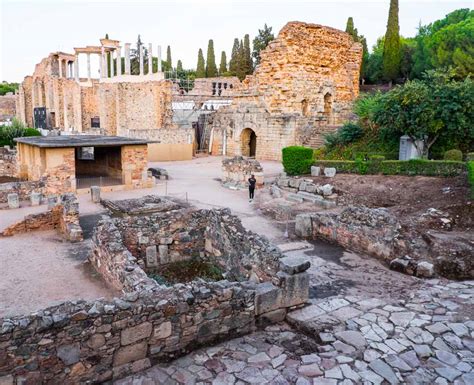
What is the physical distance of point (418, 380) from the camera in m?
5.09

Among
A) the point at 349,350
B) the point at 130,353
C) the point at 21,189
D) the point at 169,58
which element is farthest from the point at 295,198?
the point at 169,58

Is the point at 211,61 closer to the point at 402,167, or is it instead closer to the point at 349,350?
the point at 402,167

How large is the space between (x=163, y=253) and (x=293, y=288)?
3.91 meters

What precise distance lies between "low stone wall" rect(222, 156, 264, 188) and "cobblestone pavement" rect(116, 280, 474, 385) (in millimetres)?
12888

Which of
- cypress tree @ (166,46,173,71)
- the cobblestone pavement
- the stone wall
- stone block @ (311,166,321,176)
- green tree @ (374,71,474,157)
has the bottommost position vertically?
the cobblestone pavement

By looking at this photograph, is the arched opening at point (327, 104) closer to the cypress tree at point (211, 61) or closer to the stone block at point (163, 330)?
the cypress tree at point (211, 61)

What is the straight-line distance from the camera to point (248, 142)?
32.0 m

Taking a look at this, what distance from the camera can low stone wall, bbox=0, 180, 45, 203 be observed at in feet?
55.3

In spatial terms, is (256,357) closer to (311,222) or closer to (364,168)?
(311,222)

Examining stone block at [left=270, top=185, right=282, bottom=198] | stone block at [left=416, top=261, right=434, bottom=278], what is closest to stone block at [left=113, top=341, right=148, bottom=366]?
stone block at [left=416, top=261, right=434, bottom=278]

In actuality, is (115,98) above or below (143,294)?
above

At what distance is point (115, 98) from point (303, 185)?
25702 mm

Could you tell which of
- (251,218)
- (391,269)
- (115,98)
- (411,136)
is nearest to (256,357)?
(391,269)

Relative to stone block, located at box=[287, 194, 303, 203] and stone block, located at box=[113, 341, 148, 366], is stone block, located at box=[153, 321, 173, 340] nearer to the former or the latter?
stone block, located at box=[113, 341, 148, 366]
